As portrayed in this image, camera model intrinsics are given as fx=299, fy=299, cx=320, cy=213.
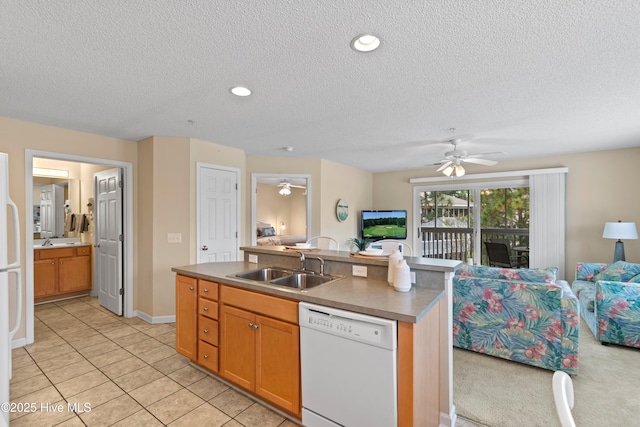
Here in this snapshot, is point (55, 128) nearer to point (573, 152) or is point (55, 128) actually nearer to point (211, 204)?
point (211, 204)

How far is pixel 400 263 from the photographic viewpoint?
6.69 ft

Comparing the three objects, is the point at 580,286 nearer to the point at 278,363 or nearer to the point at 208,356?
the point at 278,363

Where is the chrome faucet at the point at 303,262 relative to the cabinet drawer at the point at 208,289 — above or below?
above

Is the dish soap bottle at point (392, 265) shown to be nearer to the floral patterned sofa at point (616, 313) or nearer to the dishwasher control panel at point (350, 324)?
the dishwasher control panel at point (350, 324)

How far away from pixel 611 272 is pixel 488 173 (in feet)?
8.07

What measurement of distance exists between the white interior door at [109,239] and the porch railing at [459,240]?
5.72 meters

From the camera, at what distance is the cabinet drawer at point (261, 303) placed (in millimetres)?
1966

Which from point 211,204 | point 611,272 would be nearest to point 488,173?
point 611,272

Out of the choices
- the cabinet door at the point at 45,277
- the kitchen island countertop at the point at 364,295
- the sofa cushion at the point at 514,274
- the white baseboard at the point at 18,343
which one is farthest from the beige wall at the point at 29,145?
the sofa cushion at the point at 514,274

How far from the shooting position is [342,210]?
601 cm

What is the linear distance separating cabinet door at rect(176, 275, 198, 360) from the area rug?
86.2 inches

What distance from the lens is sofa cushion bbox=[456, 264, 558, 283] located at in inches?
112

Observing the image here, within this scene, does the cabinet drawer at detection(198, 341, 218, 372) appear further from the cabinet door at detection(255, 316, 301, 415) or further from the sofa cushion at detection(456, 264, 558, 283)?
the sofa cushion at detection(456, 264, 558, 283)

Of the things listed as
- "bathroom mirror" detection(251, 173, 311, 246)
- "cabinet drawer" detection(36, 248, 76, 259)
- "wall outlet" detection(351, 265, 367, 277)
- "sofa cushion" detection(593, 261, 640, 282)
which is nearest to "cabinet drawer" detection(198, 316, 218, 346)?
"wall outlet" detection(351, 265, 367, 277)
